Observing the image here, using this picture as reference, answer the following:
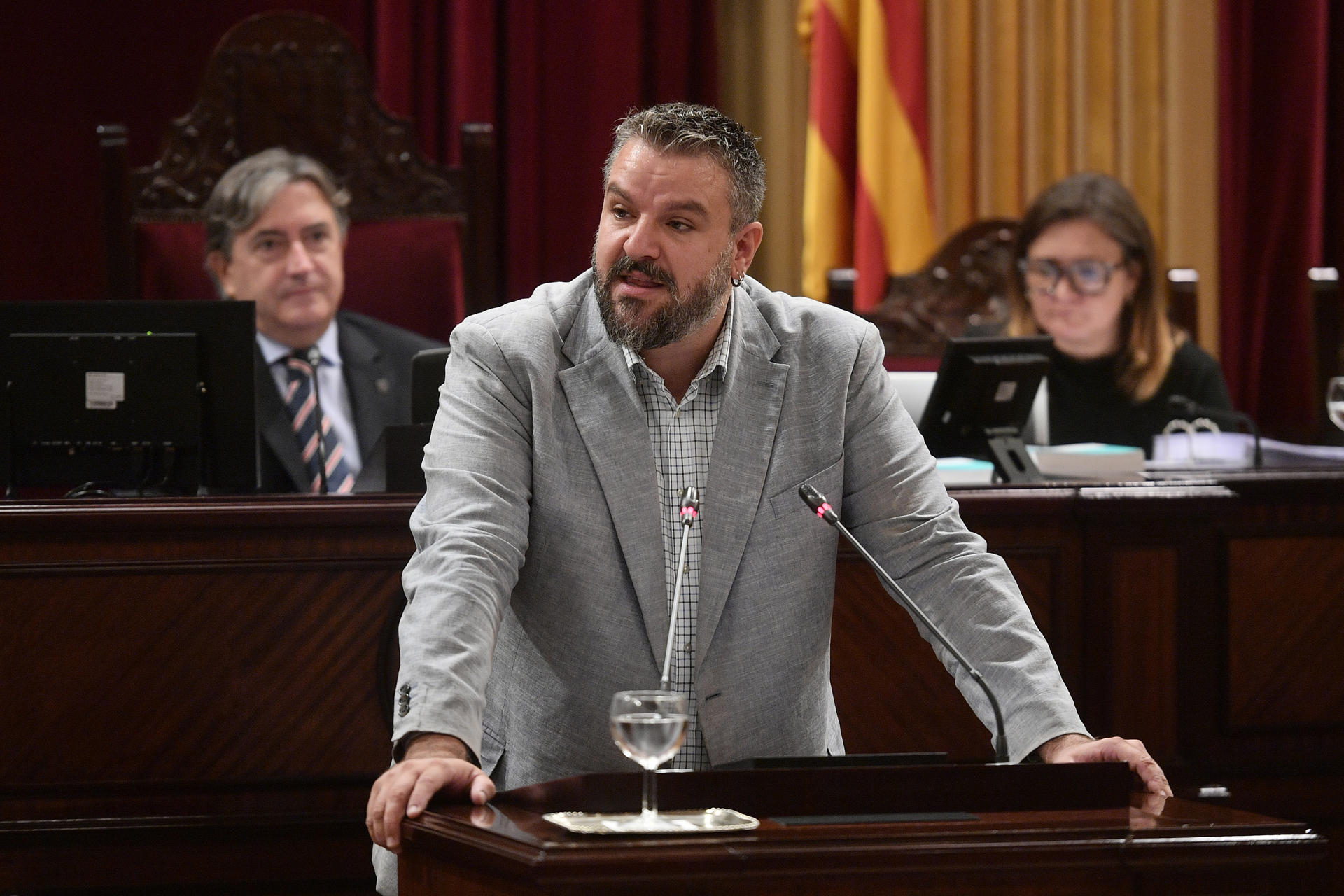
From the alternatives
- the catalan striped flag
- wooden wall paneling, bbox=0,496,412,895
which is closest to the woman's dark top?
the catalan striped flag

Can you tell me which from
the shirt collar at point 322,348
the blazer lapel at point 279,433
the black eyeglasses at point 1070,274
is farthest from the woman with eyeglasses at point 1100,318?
the blazer lapel at point 279,433

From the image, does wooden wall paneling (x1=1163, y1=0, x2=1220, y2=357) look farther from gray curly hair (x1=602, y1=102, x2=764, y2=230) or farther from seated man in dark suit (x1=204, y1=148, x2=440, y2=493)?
gray curly hair (x1=602, y1=102, x2=764, y2=230)

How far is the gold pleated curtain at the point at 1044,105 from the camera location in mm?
5051

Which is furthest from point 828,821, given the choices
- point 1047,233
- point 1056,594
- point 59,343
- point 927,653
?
point 1047,233

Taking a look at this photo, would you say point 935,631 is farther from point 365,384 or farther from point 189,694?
point 365,384

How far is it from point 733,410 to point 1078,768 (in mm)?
656

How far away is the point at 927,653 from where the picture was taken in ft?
8.48

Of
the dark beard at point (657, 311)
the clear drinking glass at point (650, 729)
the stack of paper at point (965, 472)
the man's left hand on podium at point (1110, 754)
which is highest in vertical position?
the dark beard at point (657, 311)

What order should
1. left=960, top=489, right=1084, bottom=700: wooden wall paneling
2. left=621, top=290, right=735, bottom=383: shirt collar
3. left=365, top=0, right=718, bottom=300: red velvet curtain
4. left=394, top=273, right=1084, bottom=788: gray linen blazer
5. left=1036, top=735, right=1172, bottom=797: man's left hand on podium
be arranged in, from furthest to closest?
left=365, top=0, right=718, bottom=300: red velvet curtain, left=960, top=489, right=1084, bottom=700: wooden wall paneling, left=621, top=290, right=735, bottom=383: shirt collar, left=394, top=273, right=1084, bottom=788: gray linen blazer, left=1036, top=735, right=1172, bottom=797: man's left hand on podium

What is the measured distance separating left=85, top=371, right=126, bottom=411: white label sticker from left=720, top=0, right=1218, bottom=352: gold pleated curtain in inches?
109

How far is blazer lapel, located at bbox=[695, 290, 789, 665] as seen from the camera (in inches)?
72.4

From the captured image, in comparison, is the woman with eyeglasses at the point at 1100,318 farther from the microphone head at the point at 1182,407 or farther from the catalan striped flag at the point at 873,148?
the catalan striped flag at the point at 873,148

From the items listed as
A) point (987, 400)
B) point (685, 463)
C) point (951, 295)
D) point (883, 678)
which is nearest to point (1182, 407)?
point (951, 295)

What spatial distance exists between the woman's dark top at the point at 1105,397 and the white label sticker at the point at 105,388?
2372 mm
